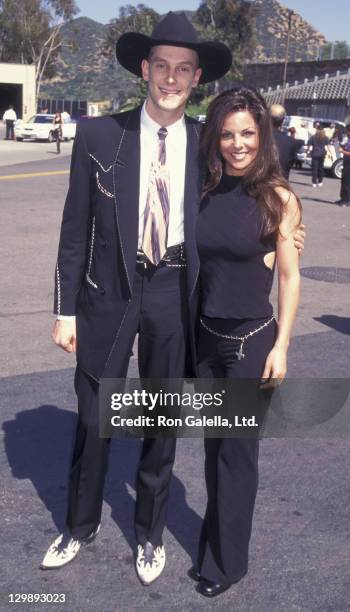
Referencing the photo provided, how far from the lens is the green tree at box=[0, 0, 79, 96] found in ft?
261

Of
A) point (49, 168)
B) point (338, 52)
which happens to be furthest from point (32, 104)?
point (338, 52)

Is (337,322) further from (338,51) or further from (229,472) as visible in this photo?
(338,51)

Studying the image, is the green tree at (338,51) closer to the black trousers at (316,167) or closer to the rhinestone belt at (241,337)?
the black trousers at (316,167)

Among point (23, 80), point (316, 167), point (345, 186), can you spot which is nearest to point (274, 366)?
point (345, 186)

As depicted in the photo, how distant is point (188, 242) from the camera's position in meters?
→ 2.99

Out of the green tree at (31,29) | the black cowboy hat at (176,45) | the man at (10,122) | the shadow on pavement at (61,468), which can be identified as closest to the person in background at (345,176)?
the shadow on pavement at (61,468)

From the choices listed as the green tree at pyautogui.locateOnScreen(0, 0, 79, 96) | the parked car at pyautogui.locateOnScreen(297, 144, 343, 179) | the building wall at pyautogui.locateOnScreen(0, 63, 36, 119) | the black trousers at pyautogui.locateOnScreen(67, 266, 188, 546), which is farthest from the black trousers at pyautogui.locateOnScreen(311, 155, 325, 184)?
the green tree at pyautogui.locateOnScreen(0, 0, 79, 96)

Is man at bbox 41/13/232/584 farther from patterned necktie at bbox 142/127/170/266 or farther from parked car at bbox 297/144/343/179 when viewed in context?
parked car at bbox 297/144/343/179

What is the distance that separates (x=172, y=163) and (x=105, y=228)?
0.36 m

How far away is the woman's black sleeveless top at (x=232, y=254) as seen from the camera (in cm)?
292

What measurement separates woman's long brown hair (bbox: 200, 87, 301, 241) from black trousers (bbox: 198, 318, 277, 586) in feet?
1.39

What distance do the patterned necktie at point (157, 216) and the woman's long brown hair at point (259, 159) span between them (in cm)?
19

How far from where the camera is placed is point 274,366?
3.00 metres

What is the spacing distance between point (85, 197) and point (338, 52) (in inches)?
6510
